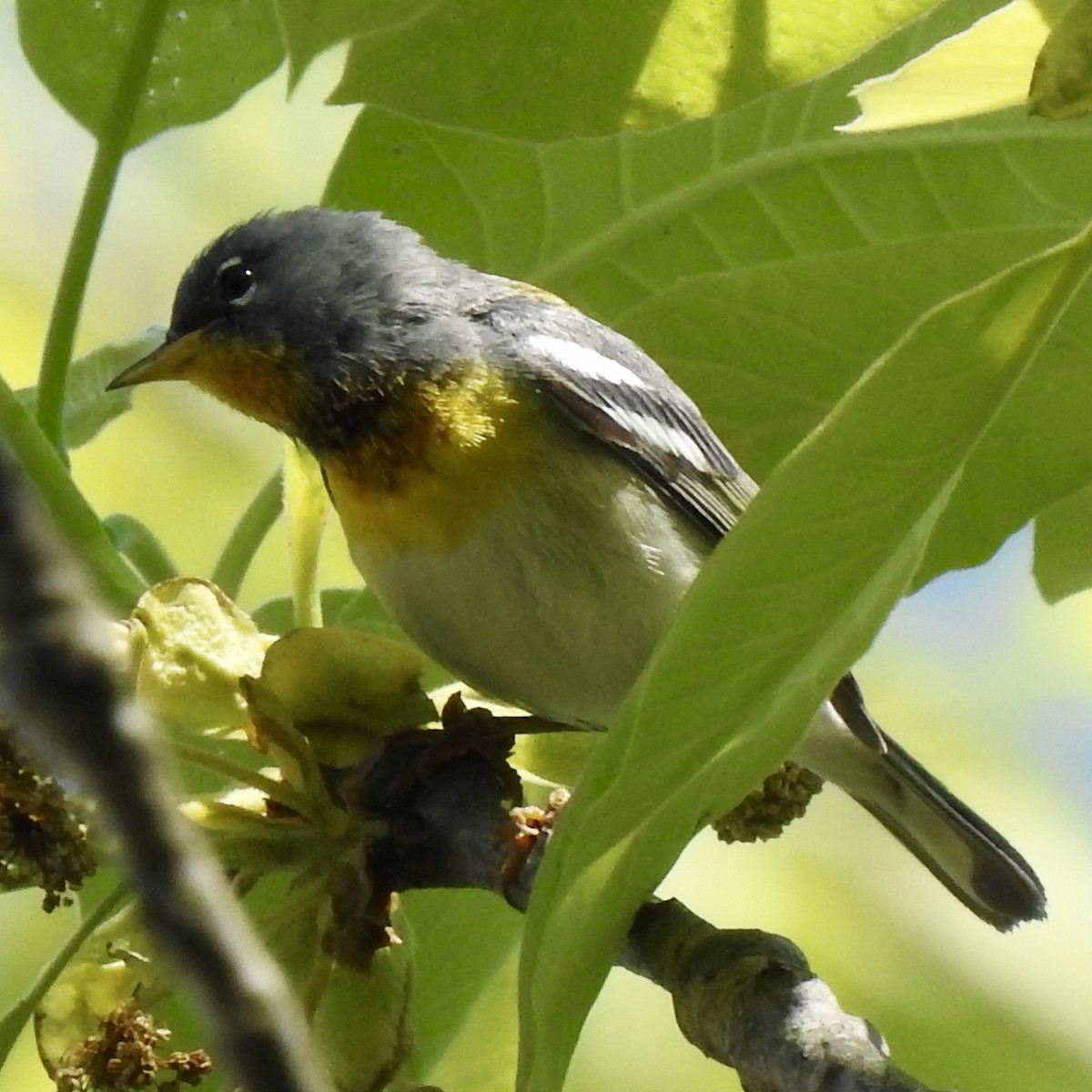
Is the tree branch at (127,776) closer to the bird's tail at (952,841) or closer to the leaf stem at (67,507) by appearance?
the leaf stem at (67,507)

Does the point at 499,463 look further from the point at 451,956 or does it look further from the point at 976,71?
the point at 976,71

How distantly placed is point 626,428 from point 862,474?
1083 mm

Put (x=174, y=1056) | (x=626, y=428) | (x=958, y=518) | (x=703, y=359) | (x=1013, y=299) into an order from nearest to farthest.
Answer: (x=1013, y=299) < (x=174, y=1056) < (x=958, y=518) < (x=703, y=359) < (x=626, y=428)

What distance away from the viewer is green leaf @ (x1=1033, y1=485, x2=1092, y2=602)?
1608mm

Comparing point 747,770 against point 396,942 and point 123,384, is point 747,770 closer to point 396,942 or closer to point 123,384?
point 396,942

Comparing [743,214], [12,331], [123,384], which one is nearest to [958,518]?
[743,214]

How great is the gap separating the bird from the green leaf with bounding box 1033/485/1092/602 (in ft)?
1.01

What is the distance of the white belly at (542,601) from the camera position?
1900 mm

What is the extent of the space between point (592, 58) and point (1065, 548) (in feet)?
2.15

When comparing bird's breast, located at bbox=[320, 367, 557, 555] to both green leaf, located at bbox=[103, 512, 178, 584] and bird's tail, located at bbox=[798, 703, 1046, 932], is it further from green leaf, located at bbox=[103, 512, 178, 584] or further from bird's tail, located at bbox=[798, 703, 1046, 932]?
bird's tail, located at bbox=[798, 703, 1046, 932]

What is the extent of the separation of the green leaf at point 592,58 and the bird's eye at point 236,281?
0.83m

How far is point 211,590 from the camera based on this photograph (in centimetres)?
137

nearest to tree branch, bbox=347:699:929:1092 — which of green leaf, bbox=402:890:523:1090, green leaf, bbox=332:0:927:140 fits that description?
green leaf, bbox=402:890:523:1090

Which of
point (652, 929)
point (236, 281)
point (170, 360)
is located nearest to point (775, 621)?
point (652, 929)
